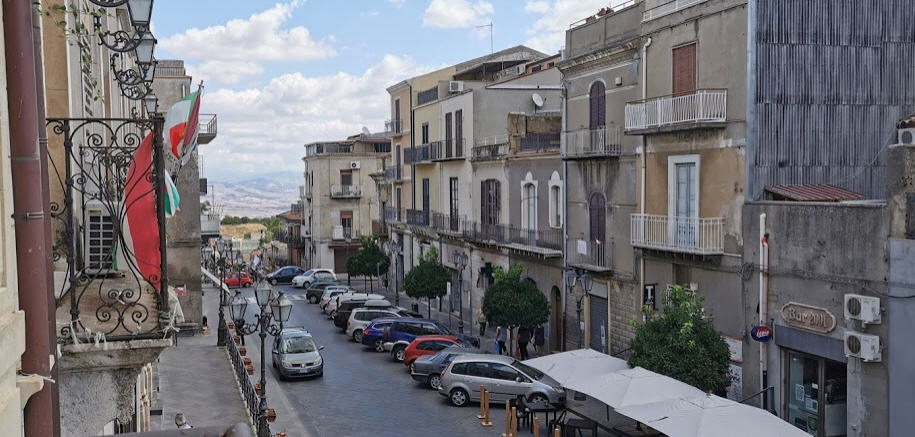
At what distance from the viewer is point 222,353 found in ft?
94.8

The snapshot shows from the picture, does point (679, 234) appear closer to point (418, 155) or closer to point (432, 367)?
point (432, 367)

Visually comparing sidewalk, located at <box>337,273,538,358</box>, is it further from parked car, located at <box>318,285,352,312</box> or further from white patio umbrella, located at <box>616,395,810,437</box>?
white patio umbrella, located at <box>616,395,810,437</box>

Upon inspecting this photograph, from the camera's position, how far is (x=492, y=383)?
77.5 feet

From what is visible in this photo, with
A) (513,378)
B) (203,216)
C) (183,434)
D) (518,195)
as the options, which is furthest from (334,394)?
(183,434)

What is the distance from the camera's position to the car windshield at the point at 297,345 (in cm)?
2805

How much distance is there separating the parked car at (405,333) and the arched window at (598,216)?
641 centimetres

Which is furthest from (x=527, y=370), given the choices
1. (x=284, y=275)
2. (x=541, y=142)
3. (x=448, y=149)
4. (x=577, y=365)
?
(x=284, y=275)

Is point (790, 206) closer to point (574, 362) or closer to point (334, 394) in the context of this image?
point (574, 362)

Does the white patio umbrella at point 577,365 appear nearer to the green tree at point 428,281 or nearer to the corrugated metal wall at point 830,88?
the corrugated metal wall at point 830,88

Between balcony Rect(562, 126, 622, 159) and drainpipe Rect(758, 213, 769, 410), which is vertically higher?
balcony Rect(562, 126, 622, 159)

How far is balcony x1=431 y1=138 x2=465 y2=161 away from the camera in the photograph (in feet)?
133

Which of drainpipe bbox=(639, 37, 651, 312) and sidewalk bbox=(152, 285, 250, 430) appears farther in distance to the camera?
drainpipe bbox=(639, 37, 651, 312)

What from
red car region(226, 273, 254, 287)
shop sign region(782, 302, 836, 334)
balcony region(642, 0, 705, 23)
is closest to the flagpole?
shop sign region(782, 302, 836, 334)

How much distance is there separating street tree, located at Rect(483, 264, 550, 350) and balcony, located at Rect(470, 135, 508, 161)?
24.7 ft
